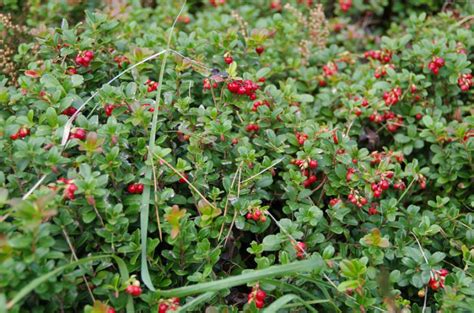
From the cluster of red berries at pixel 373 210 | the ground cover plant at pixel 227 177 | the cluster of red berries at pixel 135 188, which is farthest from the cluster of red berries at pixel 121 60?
the cluster of red berries at pixel 373 210

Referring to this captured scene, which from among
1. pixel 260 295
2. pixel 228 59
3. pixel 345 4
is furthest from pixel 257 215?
pixel 345 4

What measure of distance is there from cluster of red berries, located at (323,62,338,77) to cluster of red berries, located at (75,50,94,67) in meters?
1.31

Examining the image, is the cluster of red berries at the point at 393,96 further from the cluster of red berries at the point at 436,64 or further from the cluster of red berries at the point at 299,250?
the cluster of red berries at the point at 299,250

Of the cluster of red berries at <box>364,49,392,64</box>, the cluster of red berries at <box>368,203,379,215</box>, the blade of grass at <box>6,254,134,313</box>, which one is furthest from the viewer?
the cluster of red berries at <box>364,49,392,64</box>

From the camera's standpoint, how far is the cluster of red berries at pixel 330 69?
10.9ft

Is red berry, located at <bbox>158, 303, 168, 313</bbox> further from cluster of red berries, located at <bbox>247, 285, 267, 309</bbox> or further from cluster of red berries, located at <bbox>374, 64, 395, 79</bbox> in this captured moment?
cluster of red berries, located at <bbox>374, 64, 395, 79</bbox>

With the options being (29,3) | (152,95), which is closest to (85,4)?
(29,3)

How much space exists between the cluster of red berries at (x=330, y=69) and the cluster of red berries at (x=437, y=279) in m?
1.36

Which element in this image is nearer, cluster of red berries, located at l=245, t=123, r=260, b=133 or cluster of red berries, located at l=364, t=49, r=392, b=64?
cluster of red berries, located at l=245, t=123, r=260, b=133

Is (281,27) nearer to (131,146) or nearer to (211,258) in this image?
(131,146)

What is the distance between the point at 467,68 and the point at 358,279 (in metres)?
1.53

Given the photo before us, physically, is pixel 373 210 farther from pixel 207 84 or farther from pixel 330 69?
pixel 330 69

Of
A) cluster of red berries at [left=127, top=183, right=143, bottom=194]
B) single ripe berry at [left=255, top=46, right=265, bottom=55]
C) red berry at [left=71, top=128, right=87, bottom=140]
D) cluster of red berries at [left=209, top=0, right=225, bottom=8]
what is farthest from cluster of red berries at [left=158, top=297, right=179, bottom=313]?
cluster of red berries at [left=209, top=0, right=225, bottom=8]

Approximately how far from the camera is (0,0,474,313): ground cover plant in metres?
2.06
